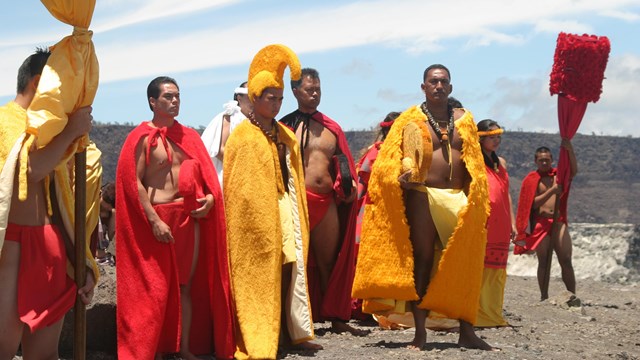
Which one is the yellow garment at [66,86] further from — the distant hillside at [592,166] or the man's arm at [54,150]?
the distant hillside at [592,166]

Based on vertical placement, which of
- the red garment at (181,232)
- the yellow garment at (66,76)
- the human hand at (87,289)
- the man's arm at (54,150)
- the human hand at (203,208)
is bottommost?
the human hand at (87,289)

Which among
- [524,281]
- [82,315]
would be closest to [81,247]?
[82,315]

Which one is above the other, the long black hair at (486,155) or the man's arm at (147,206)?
the long black hair at (486,155)

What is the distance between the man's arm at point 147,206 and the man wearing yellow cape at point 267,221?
2.63 feet

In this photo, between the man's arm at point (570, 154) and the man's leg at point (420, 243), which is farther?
the man's arm at point (570, 154)

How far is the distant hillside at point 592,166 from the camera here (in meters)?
33.2

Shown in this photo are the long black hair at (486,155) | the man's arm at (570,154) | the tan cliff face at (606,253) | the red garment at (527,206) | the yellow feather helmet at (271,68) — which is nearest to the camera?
the yellow feather helmet at (271,68)

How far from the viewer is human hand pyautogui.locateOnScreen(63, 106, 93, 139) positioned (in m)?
5.46

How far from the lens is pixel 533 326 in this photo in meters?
11.1

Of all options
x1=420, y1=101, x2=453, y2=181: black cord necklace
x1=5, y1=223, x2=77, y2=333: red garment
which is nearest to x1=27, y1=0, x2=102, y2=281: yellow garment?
x1=5, y1=223, x2=77, y2=333: red garment

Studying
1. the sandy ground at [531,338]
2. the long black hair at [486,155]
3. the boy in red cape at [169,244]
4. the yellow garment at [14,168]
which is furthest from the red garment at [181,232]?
the long black hair at [486,155]

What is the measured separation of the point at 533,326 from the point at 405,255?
2.77 metres

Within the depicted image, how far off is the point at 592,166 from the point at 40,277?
33.4 metres

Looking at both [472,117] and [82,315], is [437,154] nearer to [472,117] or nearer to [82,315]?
[472,117]
